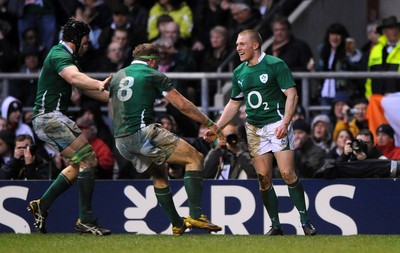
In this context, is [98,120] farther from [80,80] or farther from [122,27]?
[80,80]

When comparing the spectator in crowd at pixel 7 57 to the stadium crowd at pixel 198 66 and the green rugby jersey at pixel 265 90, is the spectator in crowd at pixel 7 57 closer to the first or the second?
the stadium crowd at pixel 198 66

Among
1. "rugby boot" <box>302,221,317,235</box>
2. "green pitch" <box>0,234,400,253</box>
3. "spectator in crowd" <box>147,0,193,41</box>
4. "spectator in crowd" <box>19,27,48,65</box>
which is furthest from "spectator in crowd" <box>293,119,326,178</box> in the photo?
"spectator in crowd" <box>19,27,48,65</box>

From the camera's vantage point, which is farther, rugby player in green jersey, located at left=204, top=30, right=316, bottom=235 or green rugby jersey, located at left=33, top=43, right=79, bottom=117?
rugby player in green jersey, located at left=204, top=30, right=316, bottom=235

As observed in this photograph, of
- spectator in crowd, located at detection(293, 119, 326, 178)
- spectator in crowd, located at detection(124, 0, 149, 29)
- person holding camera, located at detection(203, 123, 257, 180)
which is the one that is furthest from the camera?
spectator in crowd, located at detection(124, 0, 149, 29)

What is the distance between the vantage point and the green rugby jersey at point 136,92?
1341 cm

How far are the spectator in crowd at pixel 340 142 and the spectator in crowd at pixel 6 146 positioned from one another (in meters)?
4.24

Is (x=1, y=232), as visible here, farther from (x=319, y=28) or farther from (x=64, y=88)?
(x=319, y=28)

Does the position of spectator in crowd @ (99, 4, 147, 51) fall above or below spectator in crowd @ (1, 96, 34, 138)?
above

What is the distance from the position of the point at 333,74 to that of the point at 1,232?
16.3 feet

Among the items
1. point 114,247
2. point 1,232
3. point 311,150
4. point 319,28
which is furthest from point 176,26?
point 114,247

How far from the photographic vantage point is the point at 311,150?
55.8 feet

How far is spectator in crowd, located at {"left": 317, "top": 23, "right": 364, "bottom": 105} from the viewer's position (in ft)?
60.7

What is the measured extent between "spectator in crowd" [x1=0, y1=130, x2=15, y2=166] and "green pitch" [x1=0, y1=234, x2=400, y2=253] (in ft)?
12.3

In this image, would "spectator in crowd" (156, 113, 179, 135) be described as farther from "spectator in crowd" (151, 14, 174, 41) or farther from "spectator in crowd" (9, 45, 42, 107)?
"spectator in crowd" (151, 14, 174, 41)
